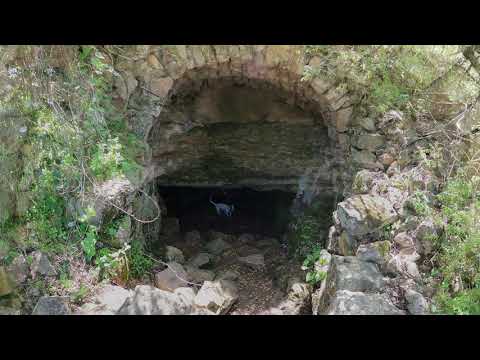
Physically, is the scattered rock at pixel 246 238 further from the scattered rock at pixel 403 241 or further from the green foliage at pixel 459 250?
the green foliage at pixel 459 250

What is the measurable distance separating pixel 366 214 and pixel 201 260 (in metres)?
2.12

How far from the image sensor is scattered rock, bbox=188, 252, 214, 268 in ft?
15.2

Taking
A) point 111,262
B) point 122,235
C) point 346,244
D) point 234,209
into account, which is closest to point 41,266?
A: point 111,262

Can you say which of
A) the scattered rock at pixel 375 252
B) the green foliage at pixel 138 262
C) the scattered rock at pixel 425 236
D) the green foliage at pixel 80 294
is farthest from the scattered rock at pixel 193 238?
the scattered rock at pixel 425 236

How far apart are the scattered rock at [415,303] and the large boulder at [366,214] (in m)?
0.71

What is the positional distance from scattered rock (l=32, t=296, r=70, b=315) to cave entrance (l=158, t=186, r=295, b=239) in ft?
9.53

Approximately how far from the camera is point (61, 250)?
3.18 m

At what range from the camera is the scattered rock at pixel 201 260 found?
4.63 m

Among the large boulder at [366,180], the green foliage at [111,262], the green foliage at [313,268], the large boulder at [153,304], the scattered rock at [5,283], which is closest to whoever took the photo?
the large boulder at [153,304]

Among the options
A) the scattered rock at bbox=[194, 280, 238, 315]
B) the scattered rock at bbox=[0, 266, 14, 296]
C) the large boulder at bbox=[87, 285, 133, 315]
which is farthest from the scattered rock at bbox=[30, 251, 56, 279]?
the scattered rock at bbox=[194, 280, 238, 315]

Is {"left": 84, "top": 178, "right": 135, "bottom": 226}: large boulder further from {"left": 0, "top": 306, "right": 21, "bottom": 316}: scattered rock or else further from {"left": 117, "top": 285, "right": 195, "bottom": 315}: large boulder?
{"left": 117, "top": 285, "right": 195, "bottom": 315}: large boulder

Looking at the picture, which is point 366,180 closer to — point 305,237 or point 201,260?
point 305,237
